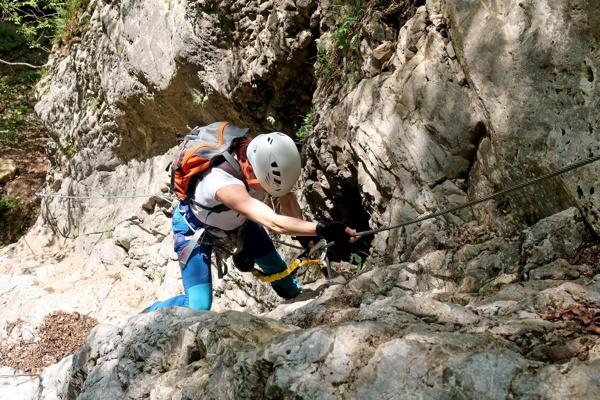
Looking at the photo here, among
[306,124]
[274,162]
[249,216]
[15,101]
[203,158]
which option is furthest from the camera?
[15,101]

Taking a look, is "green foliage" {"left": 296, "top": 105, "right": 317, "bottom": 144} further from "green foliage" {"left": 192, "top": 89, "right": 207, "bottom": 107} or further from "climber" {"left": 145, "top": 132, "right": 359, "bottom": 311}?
"green foliage" {"left": 192, "top": 89, "right": 207, "bottom": 107}

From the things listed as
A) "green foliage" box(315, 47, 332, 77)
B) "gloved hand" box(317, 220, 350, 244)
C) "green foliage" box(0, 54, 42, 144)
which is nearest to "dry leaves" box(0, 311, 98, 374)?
"green foliage" box(315, 47, 332, 77)

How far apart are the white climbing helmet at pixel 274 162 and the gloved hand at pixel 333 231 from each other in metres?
0.63

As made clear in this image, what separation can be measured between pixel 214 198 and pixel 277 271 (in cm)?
129

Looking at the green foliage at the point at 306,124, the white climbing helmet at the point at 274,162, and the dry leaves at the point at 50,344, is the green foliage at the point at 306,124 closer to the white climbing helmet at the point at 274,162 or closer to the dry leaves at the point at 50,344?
the white climbing helmet at the point at 274,162

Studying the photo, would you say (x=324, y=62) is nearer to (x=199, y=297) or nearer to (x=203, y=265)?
(x=203, y=265)

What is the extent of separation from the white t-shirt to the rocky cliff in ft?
2.80

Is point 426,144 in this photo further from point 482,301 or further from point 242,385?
point 242,385

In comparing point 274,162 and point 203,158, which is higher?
point 203,158

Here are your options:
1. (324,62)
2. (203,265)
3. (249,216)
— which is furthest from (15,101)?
(249,216)

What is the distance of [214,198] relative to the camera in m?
4.50

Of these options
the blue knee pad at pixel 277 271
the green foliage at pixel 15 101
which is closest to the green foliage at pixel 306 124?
the blue knee pad at pixel 277 271

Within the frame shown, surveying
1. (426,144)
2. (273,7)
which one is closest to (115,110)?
(273,7)

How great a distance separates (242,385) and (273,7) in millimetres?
5401
